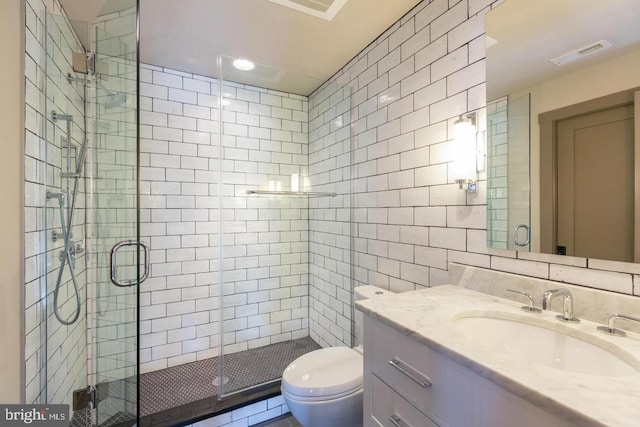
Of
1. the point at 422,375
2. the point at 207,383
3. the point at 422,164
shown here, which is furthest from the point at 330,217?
the point at 422,375

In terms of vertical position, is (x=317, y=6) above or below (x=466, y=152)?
above

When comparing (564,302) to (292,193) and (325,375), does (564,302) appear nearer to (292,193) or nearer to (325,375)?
(325,375)

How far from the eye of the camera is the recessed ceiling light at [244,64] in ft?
6.90

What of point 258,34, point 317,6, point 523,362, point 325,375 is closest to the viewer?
point 523,362

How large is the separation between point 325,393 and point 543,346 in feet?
3.26

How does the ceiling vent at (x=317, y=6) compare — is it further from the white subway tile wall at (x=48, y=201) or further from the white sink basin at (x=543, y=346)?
the white sink basin at (x=543, y=346)

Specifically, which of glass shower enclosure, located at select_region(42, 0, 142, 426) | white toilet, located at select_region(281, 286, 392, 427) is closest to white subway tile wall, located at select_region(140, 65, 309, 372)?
glass shower enclosure, located at select_region(42, 0, 142, 426)

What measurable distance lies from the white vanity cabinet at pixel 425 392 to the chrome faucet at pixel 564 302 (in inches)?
20.0

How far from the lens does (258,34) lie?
1969 millimetres

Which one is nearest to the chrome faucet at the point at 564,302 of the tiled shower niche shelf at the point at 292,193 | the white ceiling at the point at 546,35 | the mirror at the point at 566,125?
the mirror at the point at 566,125

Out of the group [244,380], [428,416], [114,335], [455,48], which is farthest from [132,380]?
[455,48]
